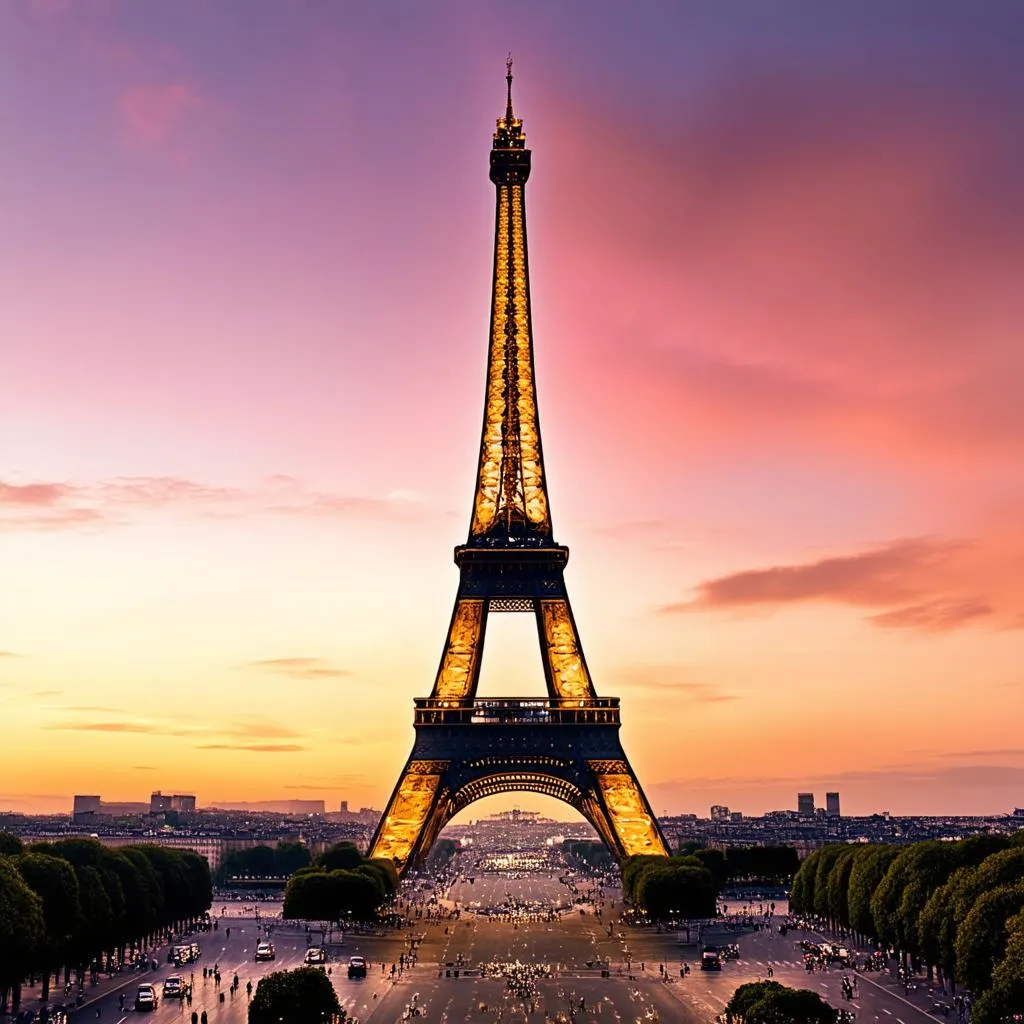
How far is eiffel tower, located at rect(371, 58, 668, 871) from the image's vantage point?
121 metres

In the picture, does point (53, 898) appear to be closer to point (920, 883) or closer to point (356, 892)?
point (356, 892)

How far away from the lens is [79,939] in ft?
270

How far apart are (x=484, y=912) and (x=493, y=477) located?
4964cm

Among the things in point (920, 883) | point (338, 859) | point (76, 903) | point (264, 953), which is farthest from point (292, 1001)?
point (338, 859)

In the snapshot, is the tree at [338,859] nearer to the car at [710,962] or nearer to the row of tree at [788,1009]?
the car at [710,962]

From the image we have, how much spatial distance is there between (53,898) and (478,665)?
177 feet

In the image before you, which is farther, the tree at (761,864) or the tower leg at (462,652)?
the tree at (761,864)

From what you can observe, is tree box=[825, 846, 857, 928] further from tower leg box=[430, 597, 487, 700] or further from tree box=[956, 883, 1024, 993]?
tree box=[956, 883, 1024, 993]

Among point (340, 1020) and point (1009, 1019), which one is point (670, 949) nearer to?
point (340, 1020)

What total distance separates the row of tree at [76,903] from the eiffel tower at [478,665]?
23.5m

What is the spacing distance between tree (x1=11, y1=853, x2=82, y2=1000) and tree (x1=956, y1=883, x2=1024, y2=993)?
158ft

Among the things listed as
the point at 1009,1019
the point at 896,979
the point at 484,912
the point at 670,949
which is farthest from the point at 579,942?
the point at 1009,1019

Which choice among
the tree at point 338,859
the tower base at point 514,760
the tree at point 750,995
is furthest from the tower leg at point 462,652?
the tree at point 750,995

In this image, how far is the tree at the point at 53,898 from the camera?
249 feet
